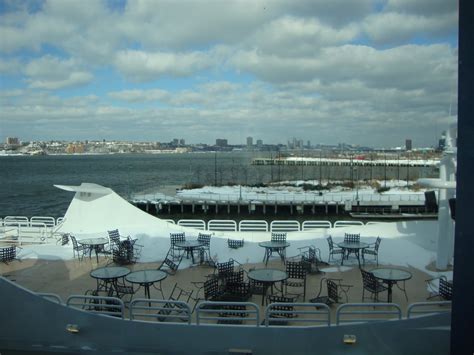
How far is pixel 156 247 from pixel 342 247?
4.94 metres

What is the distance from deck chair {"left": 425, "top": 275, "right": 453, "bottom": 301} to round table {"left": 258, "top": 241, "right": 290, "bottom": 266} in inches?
126

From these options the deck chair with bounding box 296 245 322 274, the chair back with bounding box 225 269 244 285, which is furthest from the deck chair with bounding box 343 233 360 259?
the chair back with bounding box 225 269 244 285

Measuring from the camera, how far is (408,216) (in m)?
33.3

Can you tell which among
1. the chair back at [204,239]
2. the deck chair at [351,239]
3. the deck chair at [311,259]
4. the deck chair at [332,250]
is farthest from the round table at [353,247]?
the chair back at [204,239]

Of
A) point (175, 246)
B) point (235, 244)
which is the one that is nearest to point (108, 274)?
point (175, 246)

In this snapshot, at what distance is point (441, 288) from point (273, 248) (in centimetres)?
386

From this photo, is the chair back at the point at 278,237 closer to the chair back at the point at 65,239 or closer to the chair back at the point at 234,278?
the chair back at the point at 234,278

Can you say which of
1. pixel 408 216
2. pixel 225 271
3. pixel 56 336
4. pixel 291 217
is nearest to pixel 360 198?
pixel 408 216

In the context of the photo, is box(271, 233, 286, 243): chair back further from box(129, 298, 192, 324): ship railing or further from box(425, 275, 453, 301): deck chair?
box(129, 298, 192, 324): ship railing

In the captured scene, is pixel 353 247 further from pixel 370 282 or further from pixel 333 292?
pixel 333 292

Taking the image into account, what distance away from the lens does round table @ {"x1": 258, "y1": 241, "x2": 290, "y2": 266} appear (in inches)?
364

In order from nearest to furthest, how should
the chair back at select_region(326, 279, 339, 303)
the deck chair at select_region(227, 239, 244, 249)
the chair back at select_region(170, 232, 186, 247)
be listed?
the chair back at select_region(326, 279, 339, 303), the chair back at select_region(170, 232, 186, 247), the deck chair at select_region(227, 239, 244, 249)

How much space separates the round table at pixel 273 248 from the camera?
925cm

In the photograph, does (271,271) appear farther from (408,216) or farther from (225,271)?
(408,216)
